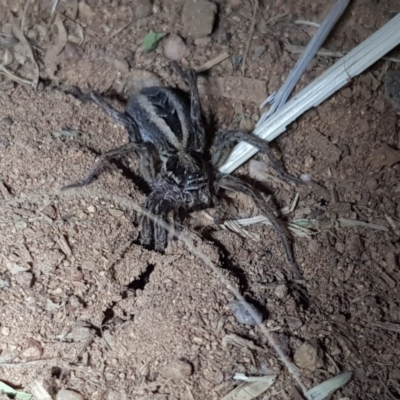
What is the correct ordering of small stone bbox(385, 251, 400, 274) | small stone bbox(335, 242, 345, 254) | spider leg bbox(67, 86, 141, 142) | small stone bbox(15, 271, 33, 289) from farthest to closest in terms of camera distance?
spider leg bbox(67, 86, 141, 142) < small stone bbox(335, 242, 345, 254) < small stone bbox(385, 251, 400, 274) < small stone bbox(15, 271, 33, 289)

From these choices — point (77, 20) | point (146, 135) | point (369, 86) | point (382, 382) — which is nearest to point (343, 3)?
point (369, 86)

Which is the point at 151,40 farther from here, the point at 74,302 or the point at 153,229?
the point at 74,302

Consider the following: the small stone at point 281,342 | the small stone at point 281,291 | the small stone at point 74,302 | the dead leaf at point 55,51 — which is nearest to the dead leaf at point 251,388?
the small stone at point 281,342

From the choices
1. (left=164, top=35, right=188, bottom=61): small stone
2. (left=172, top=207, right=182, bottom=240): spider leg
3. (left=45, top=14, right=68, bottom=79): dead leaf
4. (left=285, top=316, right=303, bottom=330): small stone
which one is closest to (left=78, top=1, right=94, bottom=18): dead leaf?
(left=45, top=14, right=68, bottom=79): dead leaf

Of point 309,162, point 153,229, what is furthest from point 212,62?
point 153,229

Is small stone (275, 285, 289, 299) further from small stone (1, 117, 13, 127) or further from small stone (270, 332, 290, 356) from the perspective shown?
small stone (1, 117, 13, 127)

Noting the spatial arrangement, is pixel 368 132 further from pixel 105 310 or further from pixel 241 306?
pixel 105 310
